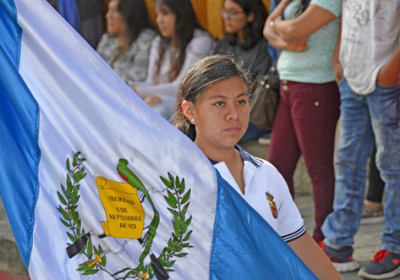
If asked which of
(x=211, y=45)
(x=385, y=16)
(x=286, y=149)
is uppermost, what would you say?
(x=211, y=45)

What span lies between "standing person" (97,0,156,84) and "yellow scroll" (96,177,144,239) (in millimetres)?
4298

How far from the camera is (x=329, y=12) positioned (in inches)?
192

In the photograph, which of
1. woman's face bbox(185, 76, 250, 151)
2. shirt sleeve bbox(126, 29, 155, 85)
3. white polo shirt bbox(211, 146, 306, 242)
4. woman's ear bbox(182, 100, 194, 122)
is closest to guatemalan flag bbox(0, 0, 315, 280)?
white polo shirt bbox(211, 146, 306, 242)

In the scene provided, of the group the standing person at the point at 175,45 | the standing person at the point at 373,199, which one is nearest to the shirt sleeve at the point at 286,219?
the standing person at the point at 373,199

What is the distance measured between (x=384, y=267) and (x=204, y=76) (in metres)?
2.06

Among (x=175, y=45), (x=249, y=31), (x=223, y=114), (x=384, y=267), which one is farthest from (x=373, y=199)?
(x=223, y=114)

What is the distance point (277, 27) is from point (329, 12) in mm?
374

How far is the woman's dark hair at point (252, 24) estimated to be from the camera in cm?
629

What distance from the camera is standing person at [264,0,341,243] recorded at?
5.02 m

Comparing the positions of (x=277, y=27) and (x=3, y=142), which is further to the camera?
(x=277, y=27)

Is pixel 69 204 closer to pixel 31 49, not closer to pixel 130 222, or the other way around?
pixel 130 222

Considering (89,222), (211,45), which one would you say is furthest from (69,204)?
(211,45)

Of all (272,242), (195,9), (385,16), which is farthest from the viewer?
(195,9)

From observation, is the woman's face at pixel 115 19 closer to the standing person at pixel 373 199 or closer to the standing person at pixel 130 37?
the standing person at pixel 130 37
